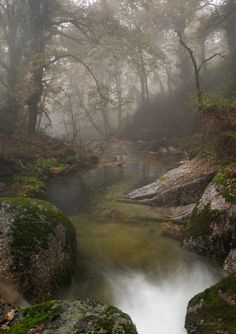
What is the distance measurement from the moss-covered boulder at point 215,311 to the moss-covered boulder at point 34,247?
91.6 inches

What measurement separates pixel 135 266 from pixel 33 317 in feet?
11.2

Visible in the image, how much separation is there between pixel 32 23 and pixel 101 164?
9100 mm

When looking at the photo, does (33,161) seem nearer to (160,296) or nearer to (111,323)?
(160,296)

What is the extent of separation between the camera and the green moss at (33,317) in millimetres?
3499

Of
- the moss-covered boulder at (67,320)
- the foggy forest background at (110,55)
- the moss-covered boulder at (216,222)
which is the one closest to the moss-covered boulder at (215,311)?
the moss-covered boulder at (67,320)

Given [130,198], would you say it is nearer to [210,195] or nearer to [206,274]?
[210,195]

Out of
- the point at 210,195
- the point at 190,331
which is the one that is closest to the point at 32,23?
the point at 210,195

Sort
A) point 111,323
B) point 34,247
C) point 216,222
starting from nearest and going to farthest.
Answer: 1. point 111,323
2. point 34,247
3. point 216,222

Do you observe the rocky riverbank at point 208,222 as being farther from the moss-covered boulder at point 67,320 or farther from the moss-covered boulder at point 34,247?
the moss-covered boulder at point 34,247

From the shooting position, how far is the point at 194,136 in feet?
67.6

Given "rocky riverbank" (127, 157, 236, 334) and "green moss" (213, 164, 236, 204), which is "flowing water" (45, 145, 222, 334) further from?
"green moss" (213, 164, 236, 204)

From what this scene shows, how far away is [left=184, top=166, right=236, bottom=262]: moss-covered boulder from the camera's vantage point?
6.78 m

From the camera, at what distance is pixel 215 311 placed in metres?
4.67

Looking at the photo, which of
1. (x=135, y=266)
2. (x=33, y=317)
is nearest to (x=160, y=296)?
(x=135, y=266)
